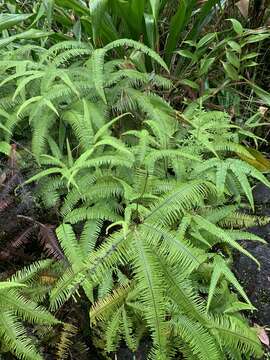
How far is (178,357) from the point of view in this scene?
6.64ft

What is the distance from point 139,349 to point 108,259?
0.47m

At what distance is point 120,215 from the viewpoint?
2.21m

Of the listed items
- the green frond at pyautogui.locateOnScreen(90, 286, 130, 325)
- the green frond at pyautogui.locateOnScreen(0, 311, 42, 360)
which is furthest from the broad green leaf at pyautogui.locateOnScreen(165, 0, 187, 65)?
the green frond at pyautogui.locateOnScreen(0, 311, 42, 360)

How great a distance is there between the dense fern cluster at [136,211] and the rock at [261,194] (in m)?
0.11

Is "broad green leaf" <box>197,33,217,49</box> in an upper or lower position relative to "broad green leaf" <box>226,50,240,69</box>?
upper

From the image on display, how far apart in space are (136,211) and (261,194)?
98cm

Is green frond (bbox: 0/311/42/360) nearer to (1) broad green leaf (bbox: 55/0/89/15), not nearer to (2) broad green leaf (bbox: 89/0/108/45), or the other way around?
(2) broad green leaf (bbox: 89/0/108/45)

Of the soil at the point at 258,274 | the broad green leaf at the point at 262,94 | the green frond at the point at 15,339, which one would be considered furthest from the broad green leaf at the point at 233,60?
the green frond at the point at 15,339

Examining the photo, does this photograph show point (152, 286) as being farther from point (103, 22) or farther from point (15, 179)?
point (103, 22)

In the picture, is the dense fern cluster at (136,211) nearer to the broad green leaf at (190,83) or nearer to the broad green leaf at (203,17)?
the broad green leaf at (190,83)

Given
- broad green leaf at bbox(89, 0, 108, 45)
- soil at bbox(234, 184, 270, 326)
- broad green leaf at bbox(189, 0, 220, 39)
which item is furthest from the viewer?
broad green leaf at bbox(189, 0, 220, 39)

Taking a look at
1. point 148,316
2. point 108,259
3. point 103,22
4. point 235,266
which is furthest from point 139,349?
point 103,22

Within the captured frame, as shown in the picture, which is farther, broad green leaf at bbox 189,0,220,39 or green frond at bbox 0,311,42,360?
broad green leaf at bbox 189,0,220,39

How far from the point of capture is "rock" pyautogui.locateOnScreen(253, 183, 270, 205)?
2.66 m
